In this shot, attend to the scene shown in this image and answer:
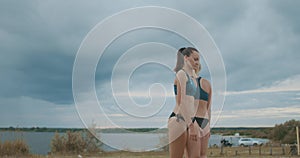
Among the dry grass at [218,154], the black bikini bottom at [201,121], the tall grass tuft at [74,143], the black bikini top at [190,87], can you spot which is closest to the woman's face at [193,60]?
the black bikini top at [190,87]

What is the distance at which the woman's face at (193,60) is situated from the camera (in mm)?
4406

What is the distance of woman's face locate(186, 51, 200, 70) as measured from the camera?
441cm

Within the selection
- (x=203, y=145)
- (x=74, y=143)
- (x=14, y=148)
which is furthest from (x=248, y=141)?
(x=203, y=145)

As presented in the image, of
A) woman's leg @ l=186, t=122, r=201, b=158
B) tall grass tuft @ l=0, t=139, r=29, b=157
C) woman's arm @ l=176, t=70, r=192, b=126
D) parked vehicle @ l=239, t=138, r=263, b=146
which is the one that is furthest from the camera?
parked vehicle @ l=239, t=138, r=263, b=146

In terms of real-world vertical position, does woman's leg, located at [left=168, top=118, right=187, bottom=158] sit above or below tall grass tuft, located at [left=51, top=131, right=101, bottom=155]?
above

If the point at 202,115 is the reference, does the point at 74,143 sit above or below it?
below

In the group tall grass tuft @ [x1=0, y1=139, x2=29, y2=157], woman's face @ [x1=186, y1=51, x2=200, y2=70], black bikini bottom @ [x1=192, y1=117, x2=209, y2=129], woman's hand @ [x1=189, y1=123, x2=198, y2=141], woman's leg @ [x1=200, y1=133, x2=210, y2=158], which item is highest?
woman's face @ [x1=186, y1=51, x2=200, y2=70]

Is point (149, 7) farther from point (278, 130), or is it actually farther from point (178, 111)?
point (278, 130)

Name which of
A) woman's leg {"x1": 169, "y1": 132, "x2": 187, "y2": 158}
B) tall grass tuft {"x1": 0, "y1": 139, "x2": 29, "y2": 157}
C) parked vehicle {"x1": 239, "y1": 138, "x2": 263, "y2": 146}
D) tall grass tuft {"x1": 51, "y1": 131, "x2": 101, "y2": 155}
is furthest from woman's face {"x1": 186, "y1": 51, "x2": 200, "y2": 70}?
parked vehicle {"x1": 239, "y1": 138, "x2": 263, "y2": 146}

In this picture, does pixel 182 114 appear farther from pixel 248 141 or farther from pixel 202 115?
pixel 248 141

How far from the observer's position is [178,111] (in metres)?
4.16

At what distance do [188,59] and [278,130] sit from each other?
23088 millimetres

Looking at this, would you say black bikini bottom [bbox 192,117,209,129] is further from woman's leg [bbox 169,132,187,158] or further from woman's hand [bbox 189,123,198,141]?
woman's leg [bbox 169,132,187,158]

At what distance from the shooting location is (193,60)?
4.41 metres
